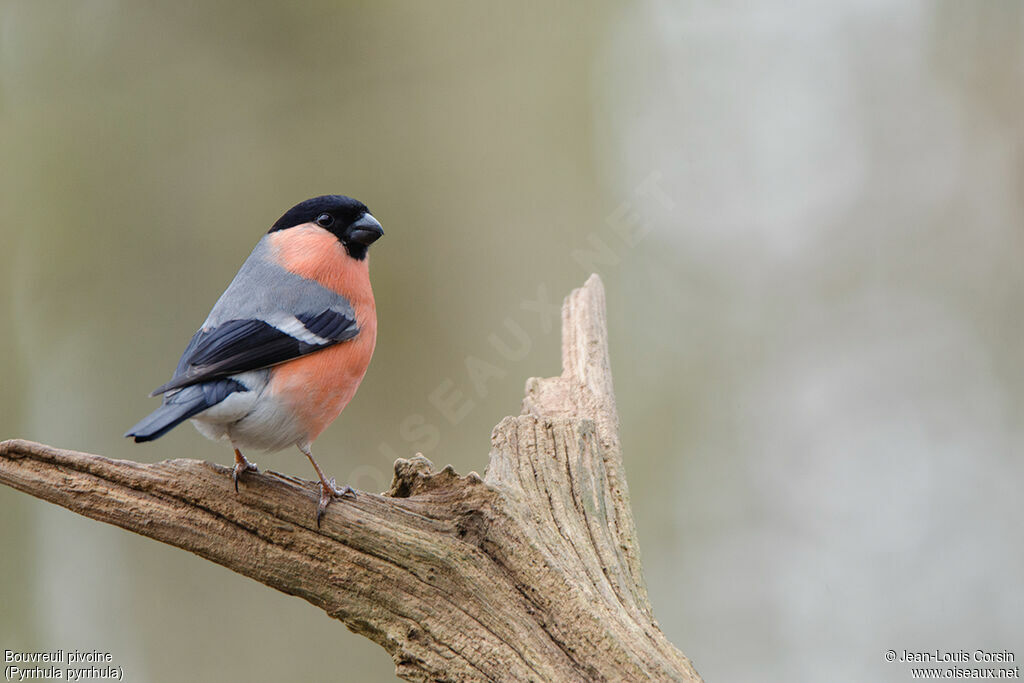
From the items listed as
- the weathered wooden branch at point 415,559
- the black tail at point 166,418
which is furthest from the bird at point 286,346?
the weathered wooden branch at point 415,559

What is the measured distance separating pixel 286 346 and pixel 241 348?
16cm

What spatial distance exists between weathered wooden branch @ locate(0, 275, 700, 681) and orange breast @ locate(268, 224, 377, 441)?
0.30m

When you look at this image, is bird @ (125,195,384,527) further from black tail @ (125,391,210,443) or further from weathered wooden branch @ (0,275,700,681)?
weathered wooden branch @ (0,275,700,681)

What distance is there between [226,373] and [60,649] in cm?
401

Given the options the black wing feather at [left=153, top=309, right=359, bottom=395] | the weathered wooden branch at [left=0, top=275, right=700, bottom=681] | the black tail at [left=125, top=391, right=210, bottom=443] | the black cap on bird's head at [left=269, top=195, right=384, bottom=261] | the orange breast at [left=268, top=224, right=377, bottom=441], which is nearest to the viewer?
the black tail at [left=125, top=391, right=210, bottom=443]

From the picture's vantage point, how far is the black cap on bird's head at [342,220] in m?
3.59

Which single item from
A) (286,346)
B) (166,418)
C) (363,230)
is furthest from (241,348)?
(363,230)

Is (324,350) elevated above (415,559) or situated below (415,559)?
above

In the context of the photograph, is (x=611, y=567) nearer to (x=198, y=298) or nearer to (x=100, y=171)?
(x=198, y=298)

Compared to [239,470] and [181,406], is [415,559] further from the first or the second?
[181,406]

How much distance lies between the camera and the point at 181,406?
266 cm

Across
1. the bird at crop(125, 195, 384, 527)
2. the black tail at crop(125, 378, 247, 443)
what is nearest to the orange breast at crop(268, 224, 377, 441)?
the bird at crop(125, 195, 384, 527)

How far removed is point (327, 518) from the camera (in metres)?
2.84

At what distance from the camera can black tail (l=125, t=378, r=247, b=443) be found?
2465 mm
